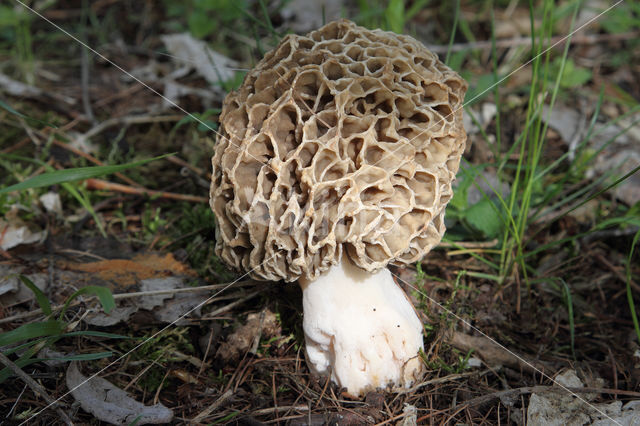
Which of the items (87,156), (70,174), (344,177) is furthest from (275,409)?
(87,156)

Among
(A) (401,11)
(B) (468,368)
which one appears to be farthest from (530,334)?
(A) (401,11)

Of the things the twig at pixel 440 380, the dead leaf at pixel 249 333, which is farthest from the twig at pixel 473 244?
the dead leaf at pixel 249 333

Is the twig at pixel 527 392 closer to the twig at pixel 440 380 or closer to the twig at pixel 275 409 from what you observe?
the twig at pixel 440 380

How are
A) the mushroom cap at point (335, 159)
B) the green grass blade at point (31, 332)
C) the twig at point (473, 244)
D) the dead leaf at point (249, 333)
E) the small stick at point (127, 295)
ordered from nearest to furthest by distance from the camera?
the green grass blade at point (31, 332) < the mushroom cap at point (335, 159) < the small stick at point (127, 295) < the dead leaf at point (249, 333) < the twig at point (473, 244)

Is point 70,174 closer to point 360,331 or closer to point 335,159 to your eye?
point 335,159

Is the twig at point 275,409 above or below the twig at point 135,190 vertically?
below

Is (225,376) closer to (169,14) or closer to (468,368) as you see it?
(468,368)
